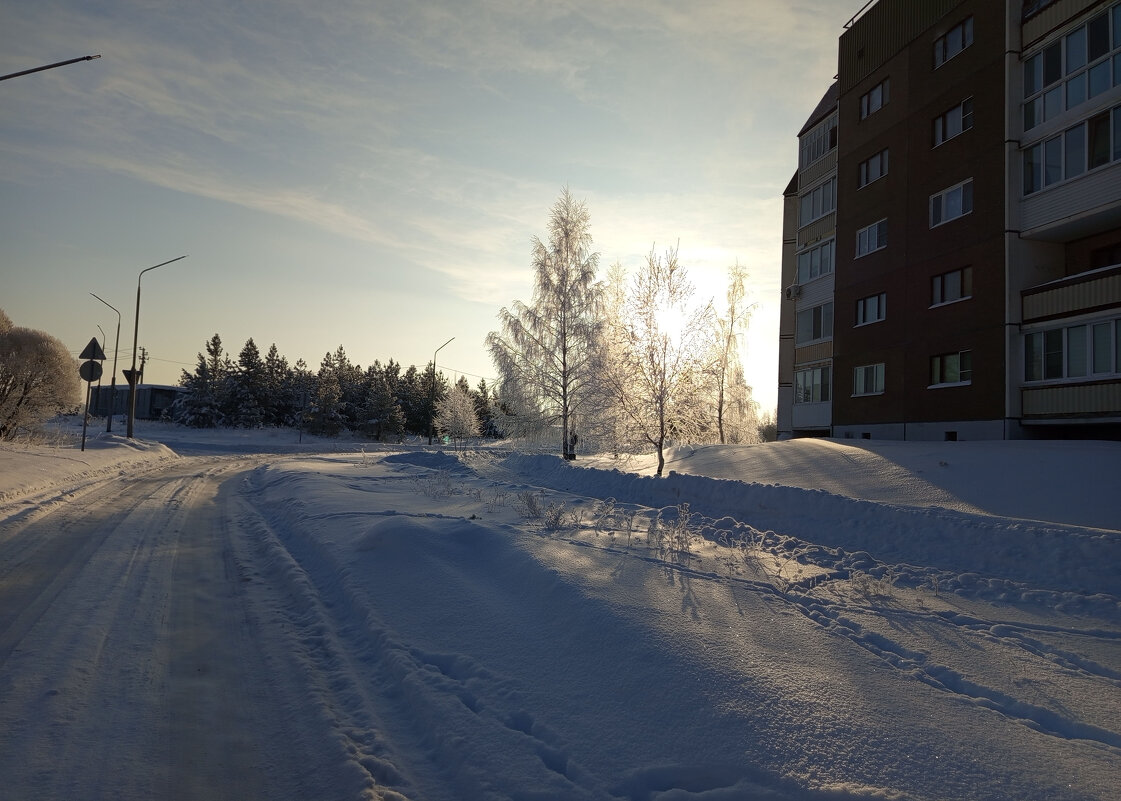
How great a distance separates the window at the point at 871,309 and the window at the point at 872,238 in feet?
5.59

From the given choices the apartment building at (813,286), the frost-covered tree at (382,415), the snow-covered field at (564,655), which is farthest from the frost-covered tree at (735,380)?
the frost-covered tree at (382,415)

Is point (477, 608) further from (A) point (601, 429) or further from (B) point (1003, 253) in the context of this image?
(B) point (1003, 253)

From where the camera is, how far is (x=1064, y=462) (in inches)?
496

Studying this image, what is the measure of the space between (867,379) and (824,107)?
14.2 meters

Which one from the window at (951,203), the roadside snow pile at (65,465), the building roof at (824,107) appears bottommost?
the roadside snow pile at (65,465)

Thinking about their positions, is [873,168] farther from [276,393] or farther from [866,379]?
[276,393]

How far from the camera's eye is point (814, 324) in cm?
2750

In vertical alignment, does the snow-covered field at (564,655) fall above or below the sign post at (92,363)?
below

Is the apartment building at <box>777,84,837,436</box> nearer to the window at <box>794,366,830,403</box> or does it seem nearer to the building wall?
the window at <box>794,366,830,403</box>

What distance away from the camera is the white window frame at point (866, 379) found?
2264 centimetres

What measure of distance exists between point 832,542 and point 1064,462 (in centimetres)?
575

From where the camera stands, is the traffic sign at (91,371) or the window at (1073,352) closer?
the window at (1073,352)

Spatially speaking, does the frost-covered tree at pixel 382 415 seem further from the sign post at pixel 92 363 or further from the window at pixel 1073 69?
the window at pixel 1073 69

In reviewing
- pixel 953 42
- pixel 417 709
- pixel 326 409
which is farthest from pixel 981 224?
pixel 326 409
